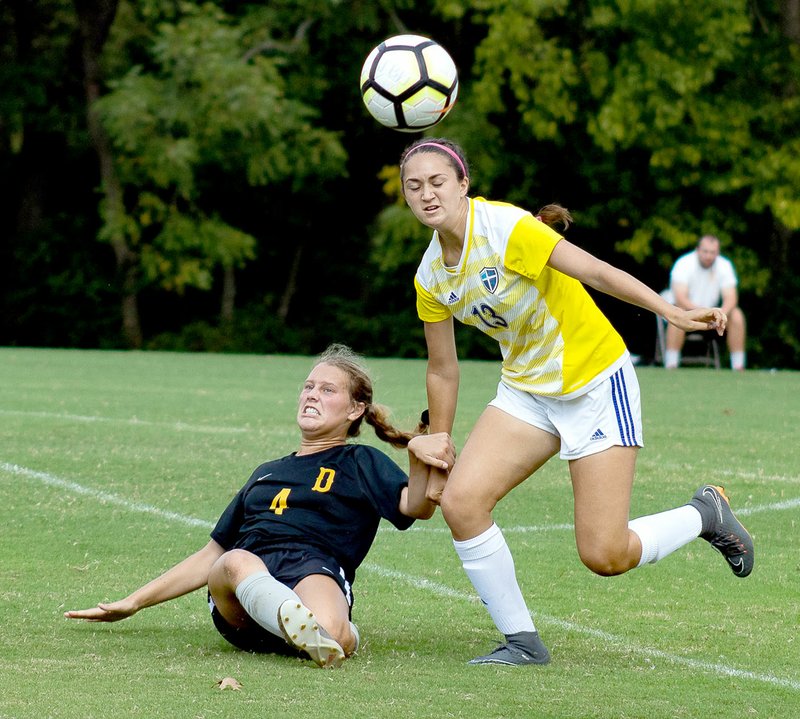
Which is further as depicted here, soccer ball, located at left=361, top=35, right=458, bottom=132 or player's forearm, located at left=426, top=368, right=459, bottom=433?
soccer ball, located at left=361, top=35, right=458, bottom=132

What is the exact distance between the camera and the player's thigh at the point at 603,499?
4984mm

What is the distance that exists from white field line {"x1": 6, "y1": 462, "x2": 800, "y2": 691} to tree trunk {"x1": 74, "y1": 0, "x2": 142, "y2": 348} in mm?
18827

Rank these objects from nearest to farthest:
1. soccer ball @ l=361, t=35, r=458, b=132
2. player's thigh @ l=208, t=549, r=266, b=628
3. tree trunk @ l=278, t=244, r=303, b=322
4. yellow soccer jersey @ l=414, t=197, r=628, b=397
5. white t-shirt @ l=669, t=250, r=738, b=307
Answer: player's thigh @ l=208, t=549, r=266, b=628 → yellow soccer jersey @ l=414, t=197, r=628, b=397 → soccer ball @ l=361, t=35, r=458, b=132 → white t-shirt @ l=669, t=250, r=738, b=307 → tree trunk @ l=278, t=244, r=303, b=322

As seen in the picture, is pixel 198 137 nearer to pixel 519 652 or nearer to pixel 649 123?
pixel 649 123

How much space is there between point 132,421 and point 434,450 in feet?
23.8

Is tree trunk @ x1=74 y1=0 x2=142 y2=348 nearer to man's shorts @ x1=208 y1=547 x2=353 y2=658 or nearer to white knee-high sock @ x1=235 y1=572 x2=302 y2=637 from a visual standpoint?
man's shorts @ x1=208 y1=547 x2=353 y2=658

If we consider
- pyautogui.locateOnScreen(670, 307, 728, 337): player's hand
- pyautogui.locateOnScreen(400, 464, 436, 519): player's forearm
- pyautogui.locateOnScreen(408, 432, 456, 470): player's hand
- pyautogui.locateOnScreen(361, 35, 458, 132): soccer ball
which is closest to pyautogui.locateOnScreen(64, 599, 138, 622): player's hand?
pyautogui.locateOnScreen(400, 464, 436, 519): player's forearm

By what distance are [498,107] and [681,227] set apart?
4096 millimetres

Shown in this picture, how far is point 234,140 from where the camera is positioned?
26234 mm

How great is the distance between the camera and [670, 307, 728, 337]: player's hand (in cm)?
460

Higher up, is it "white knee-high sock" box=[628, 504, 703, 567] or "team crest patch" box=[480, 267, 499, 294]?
"team crest patch" box=[480, 267, 499, 294]

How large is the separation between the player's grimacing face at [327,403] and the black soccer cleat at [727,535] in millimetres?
1514

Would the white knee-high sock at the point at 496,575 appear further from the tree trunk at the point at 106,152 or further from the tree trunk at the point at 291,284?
the tree trunk at the point at 291,284

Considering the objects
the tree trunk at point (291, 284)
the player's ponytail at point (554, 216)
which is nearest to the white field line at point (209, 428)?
the player's ponytail at point (554, 216)
